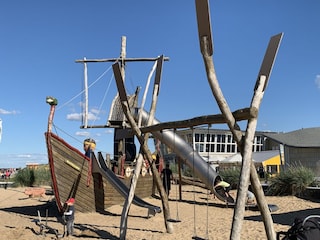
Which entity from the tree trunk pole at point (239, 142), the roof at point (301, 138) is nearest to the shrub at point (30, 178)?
the roof at point (301, 138)

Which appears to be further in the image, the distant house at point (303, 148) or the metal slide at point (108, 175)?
the distant house at point (303, 148)

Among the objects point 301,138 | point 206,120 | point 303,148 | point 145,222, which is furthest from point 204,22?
point 301,138

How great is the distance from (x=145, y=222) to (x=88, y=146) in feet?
10.7

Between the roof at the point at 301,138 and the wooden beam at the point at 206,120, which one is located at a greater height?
the roof at the point at 301,138

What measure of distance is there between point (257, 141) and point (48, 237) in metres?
45.0

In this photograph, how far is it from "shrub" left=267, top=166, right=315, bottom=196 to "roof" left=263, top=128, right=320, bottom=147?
27.6 ft

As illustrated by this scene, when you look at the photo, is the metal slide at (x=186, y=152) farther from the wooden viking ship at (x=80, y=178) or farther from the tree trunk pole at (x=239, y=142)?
the tree trunk pole at (x=239, y=142)

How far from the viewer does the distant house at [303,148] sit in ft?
85.5

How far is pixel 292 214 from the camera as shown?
1271 centimetres

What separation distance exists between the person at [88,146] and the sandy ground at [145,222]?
1.91 meters

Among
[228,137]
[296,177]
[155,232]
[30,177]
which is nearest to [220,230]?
[155,232]

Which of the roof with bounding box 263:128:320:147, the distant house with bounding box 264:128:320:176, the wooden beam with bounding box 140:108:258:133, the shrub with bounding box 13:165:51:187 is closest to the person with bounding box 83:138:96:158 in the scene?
the wooden beam with bounding box 140:108:258:133

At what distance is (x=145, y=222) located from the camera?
11.2 meters

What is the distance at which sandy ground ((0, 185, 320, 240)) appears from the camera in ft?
29.9
